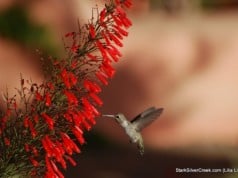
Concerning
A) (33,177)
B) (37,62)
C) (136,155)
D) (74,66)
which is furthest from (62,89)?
(136,155)

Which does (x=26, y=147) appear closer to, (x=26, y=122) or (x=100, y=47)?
(x=26, y=122)

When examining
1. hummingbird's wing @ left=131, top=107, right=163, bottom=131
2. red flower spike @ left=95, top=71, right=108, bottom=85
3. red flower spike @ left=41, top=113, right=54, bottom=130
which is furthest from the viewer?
hummingbird's wing @ left=131, top=107, right=163, bottom=131

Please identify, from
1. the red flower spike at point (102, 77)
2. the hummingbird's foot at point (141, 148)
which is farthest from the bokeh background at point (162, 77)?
the red flower spike at point (102, 77)

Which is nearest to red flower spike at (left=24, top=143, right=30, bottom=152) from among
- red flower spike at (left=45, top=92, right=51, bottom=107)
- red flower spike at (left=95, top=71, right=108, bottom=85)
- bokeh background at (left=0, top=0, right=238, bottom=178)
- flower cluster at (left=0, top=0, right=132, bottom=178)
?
flower cluster at (left=0, top=0, right=132, bottom=178)

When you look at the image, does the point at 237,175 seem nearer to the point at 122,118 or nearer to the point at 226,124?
the point at 226,124

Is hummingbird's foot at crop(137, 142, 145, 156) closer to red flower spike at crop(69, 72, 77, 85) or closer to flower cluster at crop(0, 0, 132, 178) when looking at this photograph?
flower cluster at crop(0, 0, 132, 178)

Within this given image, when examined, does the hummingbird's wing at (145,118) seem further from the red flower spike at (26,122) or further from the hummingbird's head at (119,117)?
the red flower spike at (26,122)
